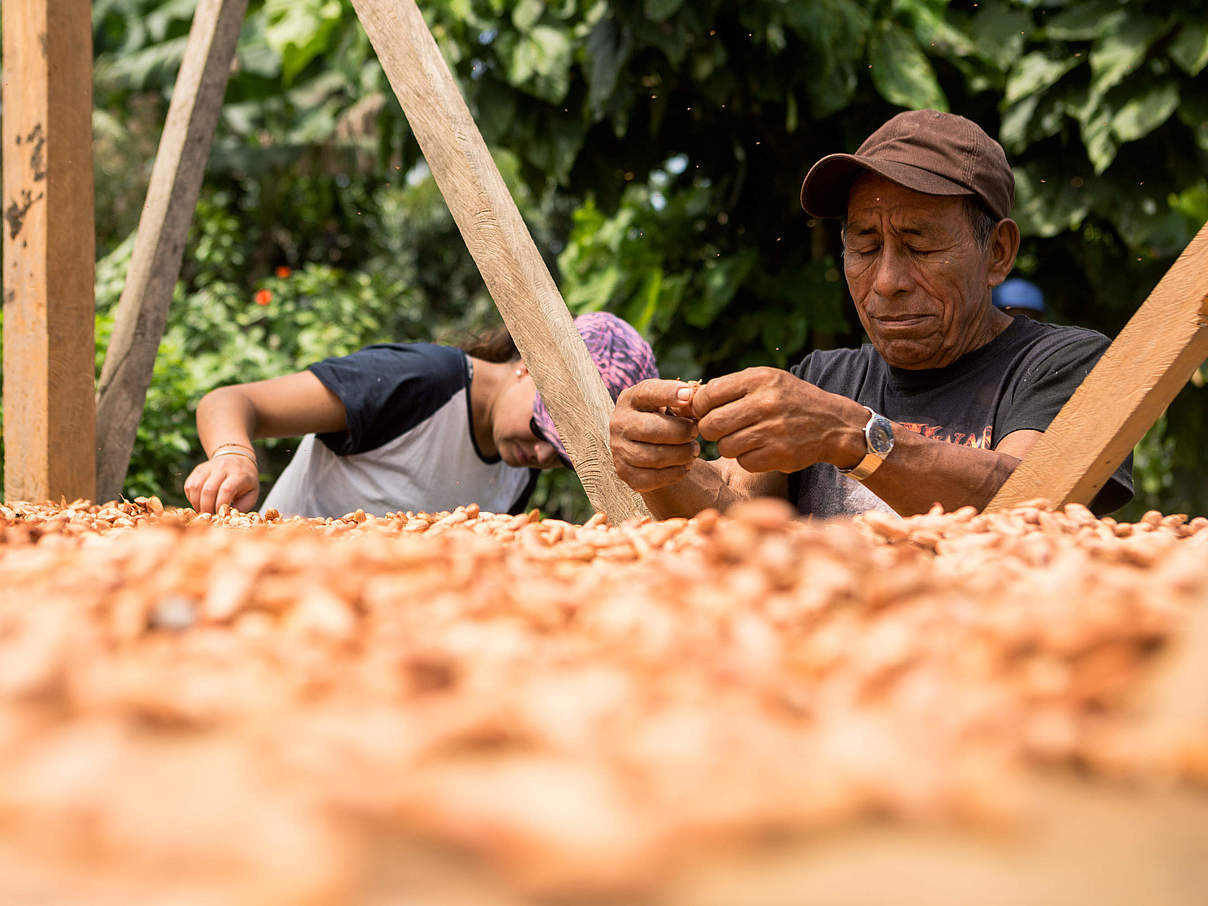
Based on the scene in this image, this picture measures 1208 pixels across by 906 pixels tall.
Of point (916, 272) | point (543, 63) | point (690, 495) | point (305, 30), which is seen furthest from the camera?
point (305, 30)

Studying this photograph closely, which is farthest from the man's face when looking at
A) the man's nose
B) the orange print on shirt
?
the orange print on shirt

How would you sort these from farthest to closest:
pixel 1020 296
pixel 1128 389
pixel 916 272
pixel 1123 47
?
pixel 1020 296 → pixel 1123 47 → pixel 916 272 → pixel 1128 389

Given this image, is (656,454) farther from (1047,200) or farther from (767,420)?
(1047,200)

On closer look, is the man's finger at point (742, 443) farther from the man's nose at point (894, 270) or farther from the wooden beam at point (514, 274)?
the man's nose at point (894, 270)

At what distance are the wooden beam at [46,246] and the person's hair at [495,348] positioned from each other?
94 centimetres

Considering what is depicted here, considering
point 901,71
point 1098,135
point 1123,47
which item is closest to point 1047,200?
point 1098,135

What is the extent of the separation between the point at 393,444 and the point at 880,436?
1.40 metres

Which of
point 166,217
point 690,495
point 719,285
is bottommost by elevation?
point 690,495

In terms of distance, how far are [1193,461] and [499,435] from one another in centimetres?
294

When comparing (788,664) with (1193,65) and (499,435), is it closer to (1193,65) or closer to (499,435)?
(499,435)

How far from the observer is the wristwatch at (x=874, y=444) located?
136cm

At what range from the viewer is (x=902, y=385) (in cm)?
191

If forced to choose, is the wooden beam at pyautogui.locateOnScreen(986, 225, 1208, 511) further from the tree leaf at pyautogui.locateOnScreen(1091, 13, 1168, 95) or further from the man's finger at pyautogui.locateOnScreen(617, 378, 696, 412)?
the tree leaf at pyautogui.locateOnScreen(1091, 13, 1168, 95)

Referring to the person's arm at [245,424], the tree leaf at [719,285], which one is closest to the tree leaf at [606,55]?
the tree leaf at [719,285]
